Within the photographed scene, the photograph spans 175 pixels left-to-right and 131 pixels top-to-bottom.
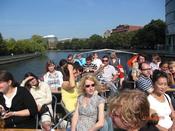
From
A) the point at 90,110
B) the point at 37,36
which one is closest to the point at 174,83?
the point at 90,110

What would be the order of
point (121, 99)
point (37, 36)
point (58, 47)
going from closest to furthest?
point (121, 99)
point (37, 36)
point (58, 47)

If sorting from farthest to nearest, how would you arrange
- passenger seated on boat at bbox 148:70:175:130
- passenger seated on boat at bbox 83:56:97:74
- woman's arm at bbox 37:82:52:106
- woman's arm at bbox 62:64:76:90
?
passenger seated on boat at bbox 83:56:97:74 → woman's arm at bbox 37:82:52:106 → woman's arm at bbox 62:64:76:90 → passenger seated on boat at bbox 148:70:175:130

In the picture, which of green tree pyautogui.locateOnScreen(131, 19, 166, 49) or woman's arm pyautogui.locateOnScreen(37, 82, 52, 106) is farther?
green tree pyautogui.locateOnScreen(131, 19, 166, 49)

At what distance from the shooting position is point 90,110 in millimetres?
4129

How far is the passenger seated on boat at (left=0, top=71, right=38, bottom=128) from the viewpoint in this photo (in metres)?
4.04

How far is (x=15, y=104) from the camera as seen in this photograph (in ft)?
13.4

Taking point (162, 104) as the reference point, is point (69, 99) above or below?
below

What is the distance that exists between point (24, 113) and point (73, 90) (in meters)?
1.48

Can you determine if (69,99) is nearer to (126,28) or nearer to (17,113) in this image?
(17,113)

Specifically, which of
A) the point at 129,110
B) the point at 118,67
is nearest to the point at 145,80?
the point at 129,110

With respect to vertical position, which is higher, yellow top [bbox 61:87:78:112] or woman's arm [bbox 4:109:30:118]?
woman's arm [bbox 4:109:30:118]

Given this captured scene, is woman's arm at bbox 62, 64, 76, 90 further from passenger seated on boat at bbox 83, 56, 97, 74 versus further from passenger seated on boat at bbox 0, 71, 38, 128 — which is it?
passenger seated on boat at bbox 83, 56, 97, 74

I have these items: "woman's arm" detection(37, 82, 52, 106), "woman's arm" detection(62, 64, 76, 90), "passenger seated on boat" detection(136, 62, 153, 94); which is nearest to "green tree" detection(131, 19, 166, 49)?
"passenger seated on boat" detection(136, 62, 153, 94)

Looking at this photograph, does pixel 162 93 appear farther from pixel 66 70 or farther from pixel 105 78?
pixel 105 78
